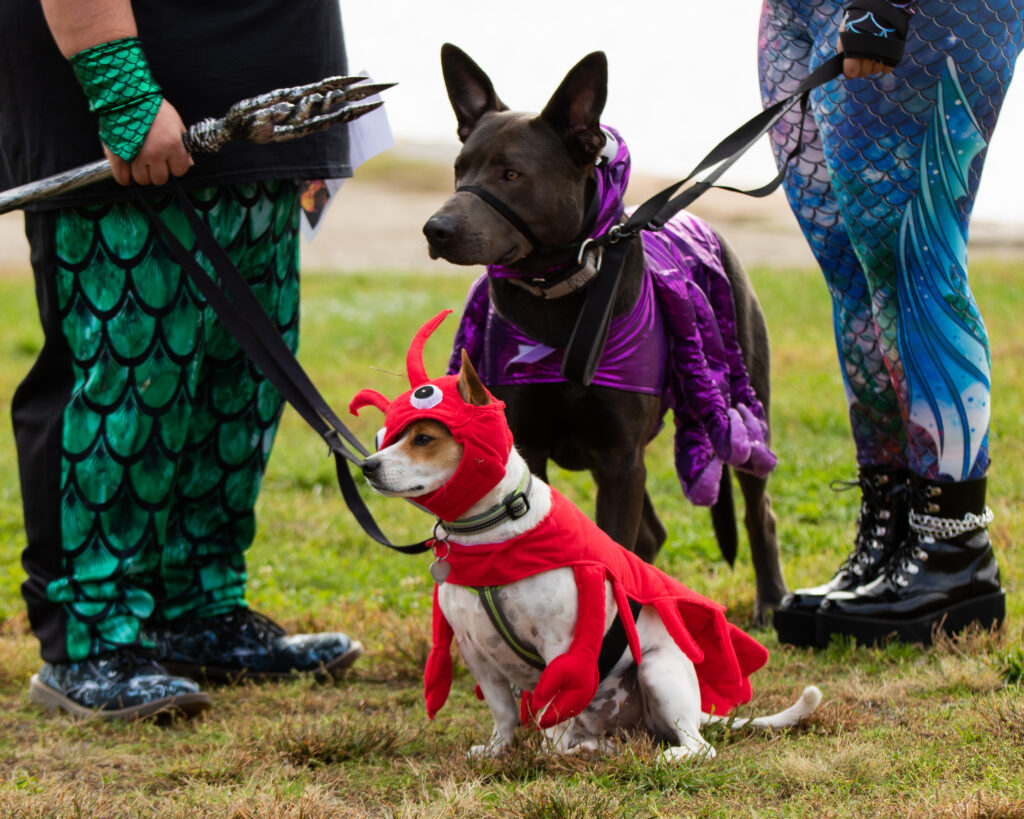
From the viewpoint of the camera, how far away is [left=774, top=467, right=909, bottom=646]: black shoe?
12.0 feet

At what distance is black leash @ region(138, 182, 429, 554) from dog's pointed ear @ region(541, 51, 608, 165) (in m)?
0.96

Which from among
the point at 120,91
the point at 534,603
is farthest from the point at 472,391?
the point at 120,91

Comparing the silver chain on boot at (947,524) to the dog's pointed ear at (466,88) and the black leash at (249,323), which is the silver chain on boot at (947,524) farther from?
the dog's pointed ear at (466,88)

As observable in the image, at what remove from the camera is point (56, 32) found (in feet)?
9.58

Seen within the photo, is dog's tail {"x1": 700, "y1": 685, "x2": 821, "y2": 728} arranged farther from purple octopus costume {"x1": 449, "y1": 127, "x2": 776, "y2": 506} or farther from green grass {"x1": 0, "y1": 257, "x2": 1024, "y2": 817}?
purple octopus costume {"x1": 449, "y1": 127, "x2": 776, "y2": 506}

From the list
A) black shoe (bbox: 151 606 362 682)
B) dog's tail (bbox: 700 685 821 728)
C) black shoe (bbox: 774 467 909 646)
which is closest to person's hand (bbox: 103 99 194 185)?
black shoe (bbox: 151 606 362 682)

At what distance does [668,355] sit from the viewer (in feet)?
11.2

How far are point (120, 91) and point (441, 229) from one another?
89 centimetres

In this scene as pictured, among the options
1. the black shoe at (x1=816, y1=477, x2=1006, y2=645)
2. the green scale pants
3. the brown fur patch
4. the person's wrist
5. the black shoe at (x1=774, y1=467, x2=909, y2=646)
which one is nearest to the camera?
the brown fur patch

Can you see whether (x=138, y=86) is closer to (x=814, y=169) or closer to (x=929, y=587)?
(x=814, y=169)

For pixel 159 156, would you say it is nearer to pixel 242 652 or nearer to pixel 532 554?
pixel 532 554

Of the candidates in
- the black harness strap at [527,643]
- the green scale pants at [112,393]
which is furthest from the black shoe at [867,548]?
the green scale pants at [112,393]

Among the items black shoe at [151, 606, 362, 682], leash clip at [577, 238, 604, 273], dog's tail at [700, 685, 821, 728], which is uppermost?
leash clip at [577, 238, 604, 273]

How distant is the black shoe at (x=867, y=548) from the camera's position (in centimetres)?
364
